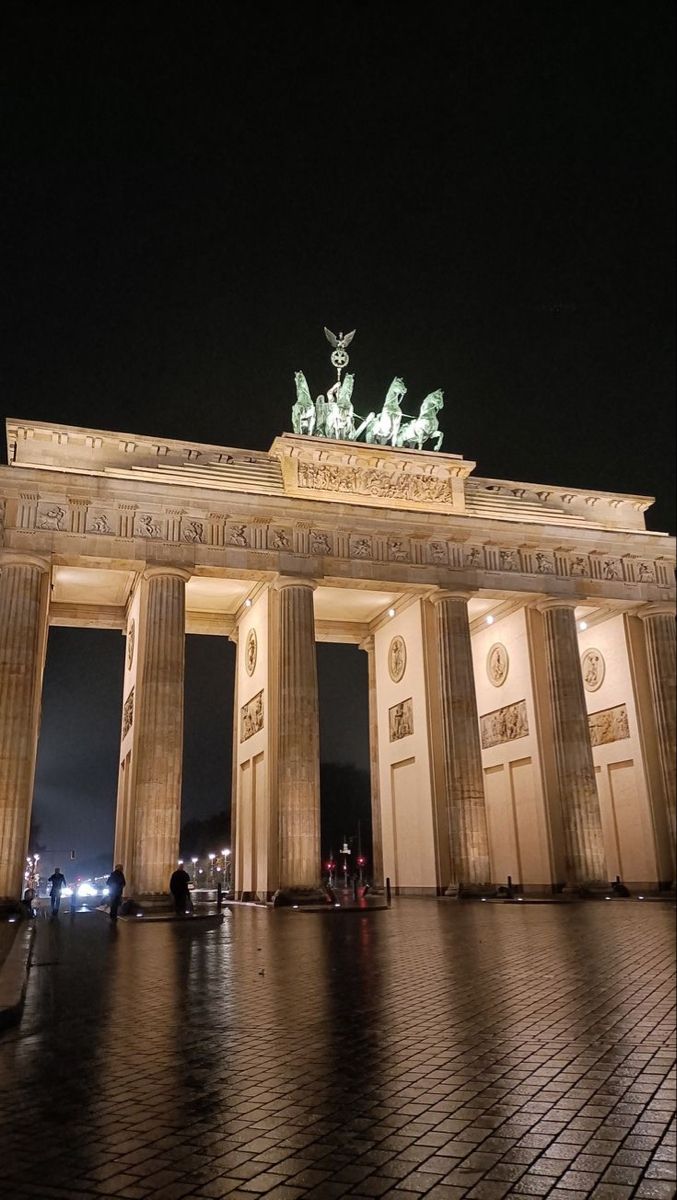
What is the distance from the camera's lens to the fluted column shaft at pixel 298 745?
1129 inches

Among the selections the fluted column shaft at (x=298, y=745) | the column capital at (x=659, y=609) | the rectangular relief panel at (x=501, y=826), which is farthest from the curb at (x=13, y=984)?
the column capital at (x=659, y=609)

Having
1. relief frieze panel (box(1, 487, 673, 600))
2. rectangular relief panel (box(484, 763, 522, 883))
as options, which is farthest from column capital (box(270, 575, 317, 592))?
rectangular relief panel (box(484, 763, 522, 883))

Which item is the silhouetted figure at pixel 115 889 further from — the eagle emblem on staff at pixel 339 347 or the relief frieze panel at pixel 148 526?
the eagle emblem on staff at pixel 339 347

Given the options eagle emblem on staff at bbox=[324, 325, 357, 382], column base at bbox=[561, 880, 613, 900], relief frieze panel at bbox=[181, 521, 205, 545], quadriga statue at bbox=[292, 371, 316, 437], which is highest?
eagle emblem on staff at bbox=[324, 325, 357, 382]

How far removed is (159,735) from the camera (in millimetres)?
28344

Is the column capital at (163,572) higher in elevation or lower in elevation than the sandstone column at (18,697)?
higher

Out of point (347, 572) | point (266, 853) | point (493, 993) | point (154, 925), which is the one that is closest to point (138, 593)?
point (347, 572)

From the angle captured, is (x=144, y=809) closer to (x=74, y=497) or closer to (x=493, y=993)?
(x=74, y=497)

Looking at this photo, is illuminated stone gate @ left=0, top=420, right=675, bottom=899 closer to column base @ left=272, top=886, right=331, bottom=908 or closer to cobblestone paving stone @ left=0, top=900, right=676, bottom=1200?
column base @ left=272, top=886, right=331, bottom=908

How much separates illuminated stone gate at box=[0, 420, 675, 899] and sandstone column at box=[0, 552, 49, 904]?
70 millimetres

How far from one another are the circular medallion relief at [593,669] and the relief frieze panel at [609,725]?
4.30 feet

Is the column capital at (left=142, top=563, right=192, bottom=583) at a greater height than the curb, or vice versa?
the column capital at (left=142, top=563, right=192, bottom=583)

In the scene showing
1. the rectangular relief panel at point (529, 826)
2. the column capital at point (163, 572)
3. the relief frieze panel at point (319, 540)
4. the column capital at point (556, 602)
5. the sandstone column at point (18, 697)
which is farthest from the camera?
the column capital at point (556, 602)

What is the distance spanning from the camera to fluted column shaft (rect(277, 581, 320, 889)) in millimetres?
28688
